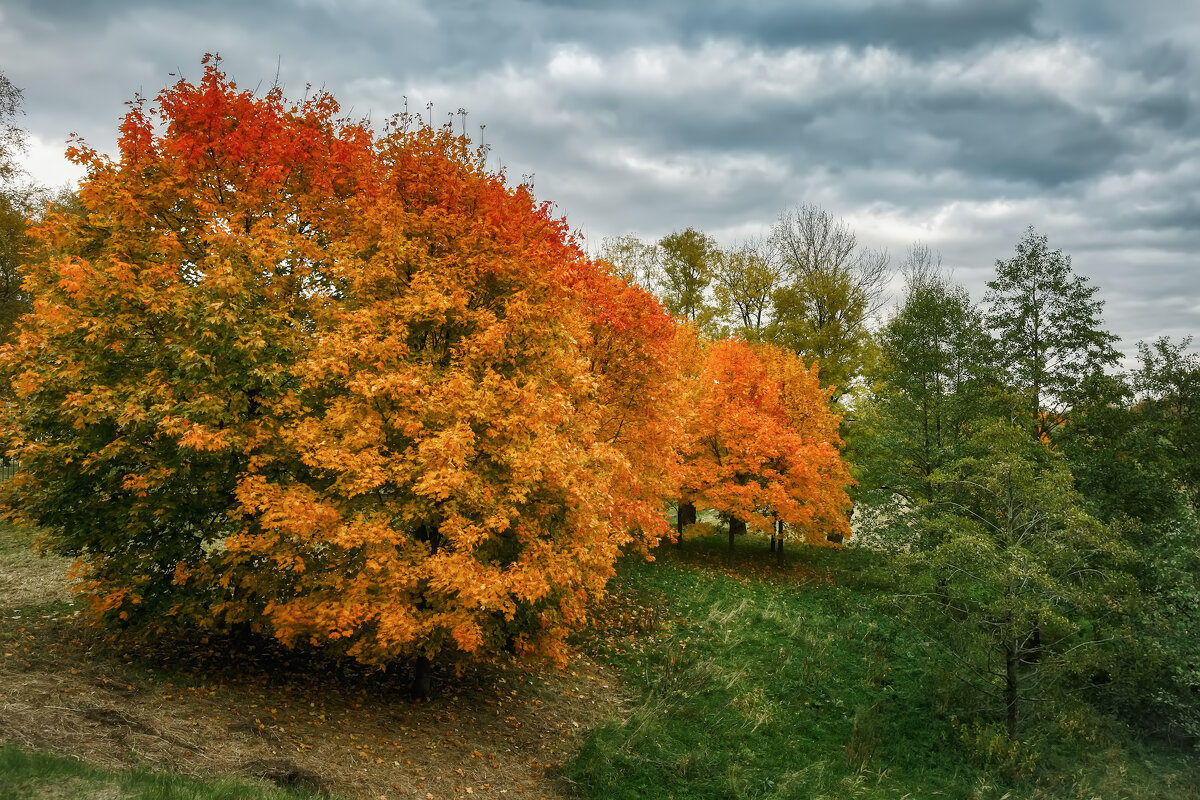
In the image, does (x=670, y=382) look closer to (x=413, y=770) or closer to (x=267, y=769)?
(x=413, y=770)

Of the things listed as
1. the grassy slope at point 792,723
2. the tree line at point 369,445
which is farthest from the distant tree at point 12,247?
the grassy slope at point 792,723

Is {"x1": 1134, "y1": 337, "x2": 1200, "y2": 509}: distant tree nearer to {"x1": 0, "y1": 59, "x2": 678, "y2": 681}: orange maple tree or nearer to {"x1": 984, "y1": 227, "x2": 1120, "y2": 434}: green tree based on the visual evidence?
{"x1": 984, "y1": 227, "x2": 1120, "y2": 434}: green tree

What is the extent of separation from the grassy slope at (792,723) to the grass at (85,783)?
21.8ft

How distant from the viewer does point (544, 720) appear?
14.4 meters

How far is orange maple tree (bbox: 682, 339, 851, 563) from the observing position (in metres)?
25.8

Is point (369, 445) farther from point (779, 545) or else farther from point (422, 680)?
point (779, 545)

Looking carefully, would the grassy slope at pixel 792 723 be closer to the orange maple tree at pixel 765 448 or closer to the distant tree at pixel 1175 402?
the orange maple tree at pixel 765 448

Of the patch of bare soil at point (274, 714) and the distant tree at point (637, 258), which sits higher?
the distant tree at point (637, 258)

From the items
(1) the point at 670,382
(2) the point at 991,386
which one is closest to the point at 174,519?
(1) the point at 670,382

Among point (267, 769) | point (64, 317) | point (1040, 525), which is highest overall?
point (64, 317)

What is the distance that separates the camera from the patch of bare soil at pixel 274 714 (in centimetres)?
935

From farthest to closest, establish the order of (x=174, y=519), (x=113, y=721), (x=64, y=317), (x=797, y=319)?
(x=797, y=319) → (x=174, y=519) → (x=64, y=317) → (x=113, y=721)

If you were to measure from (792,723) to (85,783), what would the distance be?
13680mm

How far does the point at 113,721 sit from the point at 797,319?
1242 inches
